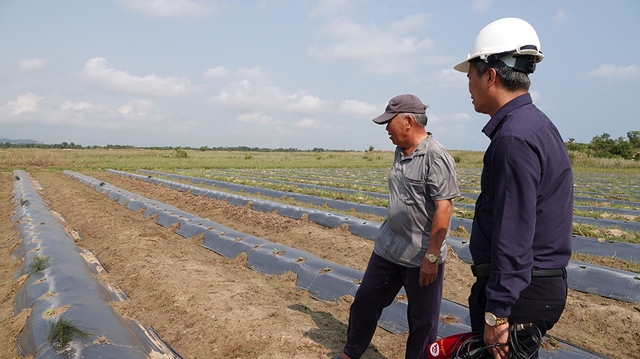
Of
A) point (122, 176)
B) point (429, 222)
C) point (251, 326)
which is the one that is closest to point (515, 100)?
point (429, 222)

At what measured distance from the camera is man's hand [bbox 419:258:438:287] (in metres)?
2.55

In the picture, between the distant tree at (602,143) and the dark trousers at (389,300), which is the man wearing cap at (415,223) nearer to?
the dark trousers at (389,300)

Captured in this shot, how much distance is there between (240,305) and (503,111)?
3422 mm

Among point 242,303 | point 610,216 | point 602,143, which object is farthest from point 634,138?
point 242,303

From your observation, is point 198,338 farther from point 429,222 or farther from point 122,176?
point 122,176

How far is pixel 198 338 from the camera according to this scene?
3.79 metres

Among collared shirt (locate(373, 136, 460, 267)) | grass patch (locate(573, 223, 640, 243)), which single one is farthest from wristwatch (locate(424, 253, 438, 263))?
grass patch (locate(573, 223, 640, 243))

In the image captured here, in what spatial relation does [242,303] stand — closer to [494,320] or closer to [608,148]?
[494,320]

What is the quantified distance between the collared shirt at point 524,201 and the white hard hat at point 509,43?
190mm

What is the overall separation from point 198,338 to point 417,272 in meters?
2.24

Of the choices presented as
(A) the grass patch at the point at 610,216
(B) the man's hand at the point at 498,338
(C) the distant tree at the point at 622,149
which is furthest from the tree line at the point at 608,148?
(B) the man's hand at the point at 498,338

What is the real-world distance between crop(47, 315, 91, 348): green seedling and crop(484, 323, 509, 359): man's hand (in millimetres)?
2817

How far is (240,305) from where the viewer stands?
14.1 ft

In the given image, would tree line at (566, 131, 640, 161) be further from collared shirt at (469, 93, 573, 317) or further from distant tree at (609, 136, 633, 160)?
collared shirt at (469, 93, 573, 317)
